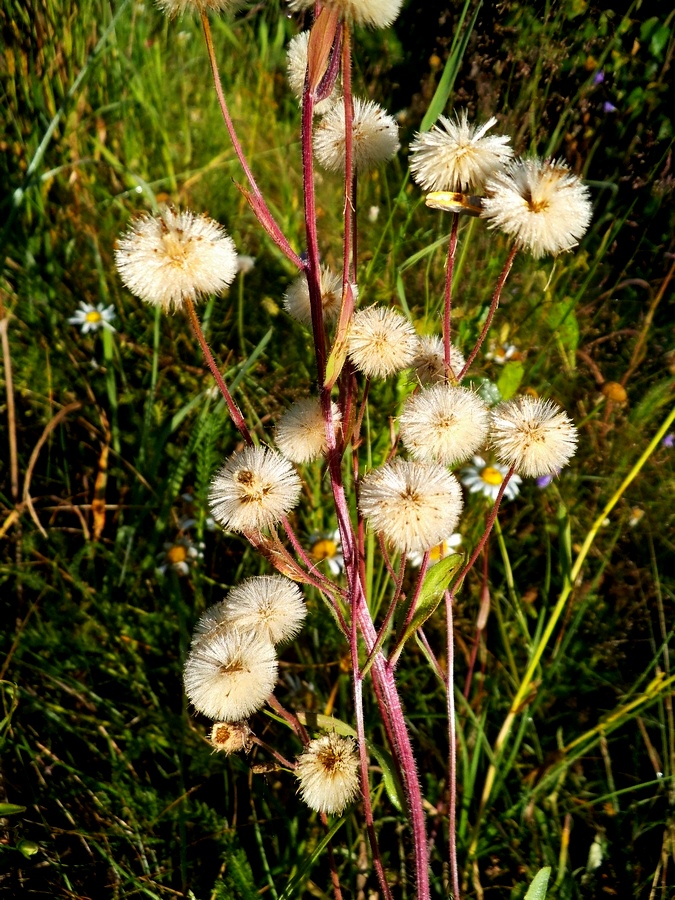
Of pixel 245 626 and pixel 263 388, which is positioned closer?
pixel 245 626

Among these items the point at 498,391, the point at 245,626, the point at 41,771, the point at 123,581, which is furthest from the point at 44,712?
the point at 498,391

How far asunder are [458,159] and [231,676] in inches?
26.6

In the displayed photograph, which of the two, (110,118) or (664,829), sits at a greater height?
(110,118)

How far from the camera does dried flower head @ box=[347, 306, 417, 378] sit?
885 mm

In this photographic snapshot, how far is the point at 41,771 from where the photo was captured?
1.26 meters

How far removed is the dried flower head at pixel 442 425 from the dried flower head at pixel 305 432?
0.33 feet

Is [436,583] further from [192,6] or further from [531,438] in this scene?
[192,6]

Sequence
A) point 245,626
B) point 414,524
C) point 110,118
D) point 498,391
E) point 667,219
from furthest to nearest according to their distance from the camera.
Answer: point 110,118 → point 667,219 → point 498,391 → point 245,626 → point 414,524

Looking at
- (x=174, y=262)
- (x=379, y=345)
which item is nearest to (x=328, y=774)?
(x=379, y=345)

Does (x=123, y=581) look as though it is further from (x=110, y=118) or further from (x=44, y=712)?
(x=110, y=118)

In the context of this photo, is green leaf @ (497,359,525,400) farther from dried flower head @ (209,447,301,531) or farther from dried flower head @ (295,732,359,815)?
dried flower head @ (295,732,359,815)

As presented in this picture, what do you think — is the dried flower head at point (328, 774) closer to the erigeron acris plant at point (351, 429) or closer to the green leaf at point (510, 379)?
the erigeron acris plant at point (351, 429)

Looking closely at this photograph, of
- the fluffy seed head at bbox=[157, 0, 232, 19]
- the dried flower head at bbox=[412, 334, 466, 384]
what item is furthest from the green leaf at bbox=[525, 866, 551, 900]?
the fluffy seed head at bbox=[157, 0, 232, 19]

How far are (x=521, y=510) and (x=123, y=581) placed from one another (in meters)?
0.87
